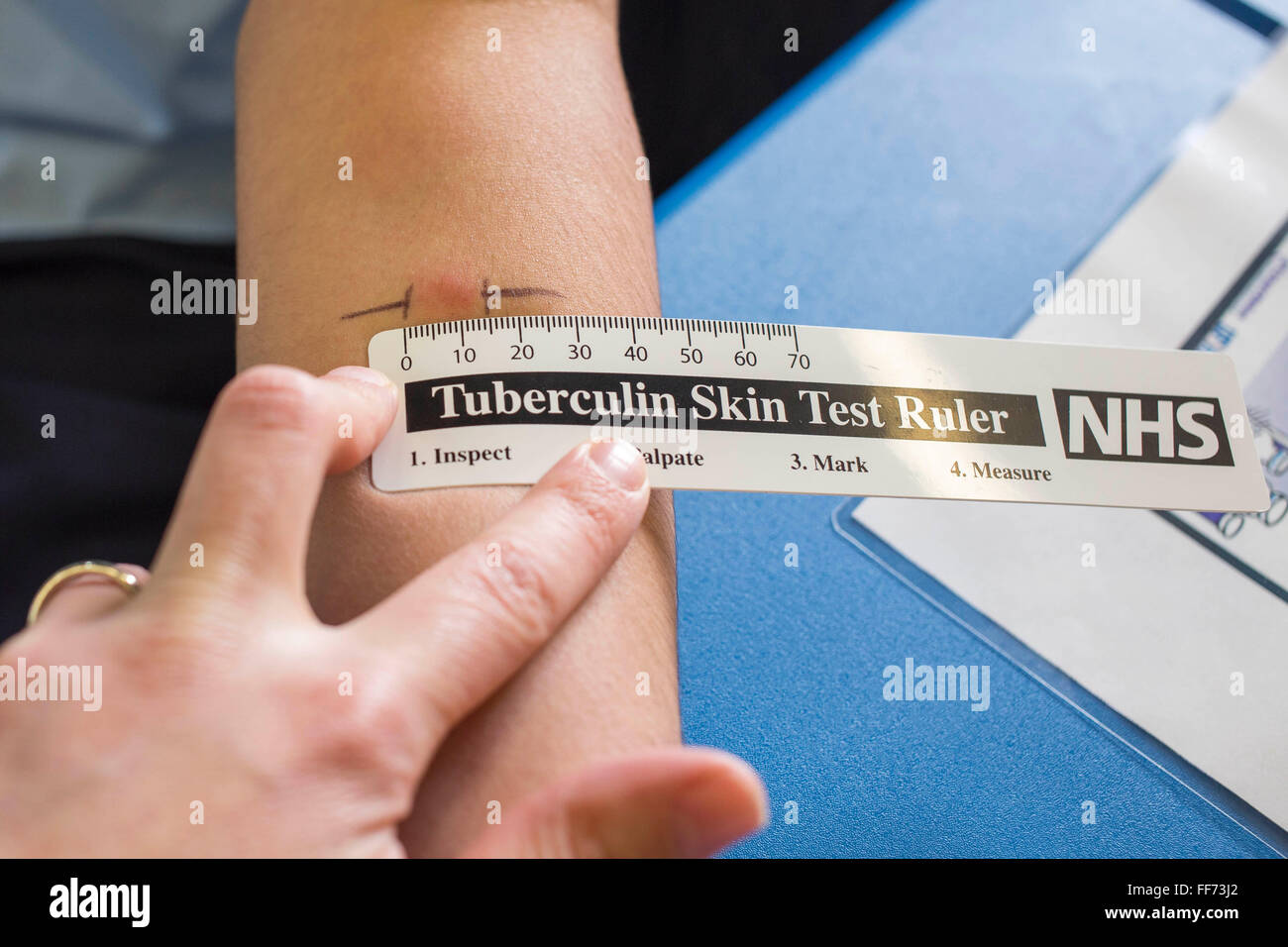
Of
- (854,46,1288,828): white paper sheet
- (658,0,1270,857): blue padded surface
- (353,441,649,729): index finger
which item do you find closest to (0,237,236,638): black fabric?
(353,441,649,729): index finger

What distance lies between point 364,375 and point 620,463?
0.75 feet

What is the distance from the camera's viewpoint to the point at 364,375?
795 mm

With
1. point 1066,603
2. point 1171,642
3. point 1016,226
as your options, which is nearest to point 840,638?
point 1066,603

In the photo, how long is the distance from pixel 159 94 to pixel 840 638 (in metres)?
1.11

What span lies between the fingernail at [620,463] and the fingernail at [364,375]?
0.19 metres

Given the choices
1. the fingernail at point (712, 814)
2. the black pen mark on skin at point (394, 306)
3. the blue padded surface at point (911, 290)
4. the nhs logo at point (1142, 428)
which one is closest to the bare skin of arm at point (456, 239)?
the black pen mark on skin at point (394, 306)

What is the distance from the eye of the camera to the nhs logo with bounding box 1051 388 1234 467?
93 centimetres

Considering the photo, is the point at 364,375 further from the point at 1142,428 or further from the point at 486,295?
the point at 1142,428

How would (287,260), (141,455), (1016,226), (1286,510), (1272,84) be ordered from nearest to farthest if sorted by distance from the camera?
(287,260) < (141,455) < (1286,510) < (1016,226) < (1272,84)

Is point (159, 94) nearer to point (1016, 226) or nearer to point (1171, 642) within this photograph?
point (1016, 226)

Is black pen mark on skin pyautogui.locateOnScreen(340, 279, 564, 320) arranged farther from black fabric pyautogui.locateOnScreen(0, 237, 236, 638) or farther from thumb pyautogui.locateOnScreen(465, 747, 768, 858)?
thumb pyautogui.locateOnScreen(465, 747, 768, 858)

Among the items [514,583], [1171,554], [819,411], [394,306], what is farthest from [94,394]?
[1171,554]

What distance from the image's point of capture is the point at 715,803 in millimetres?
601

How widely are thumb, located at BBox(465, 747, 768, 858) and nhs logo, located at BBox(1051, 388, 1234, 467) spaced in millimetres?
532
